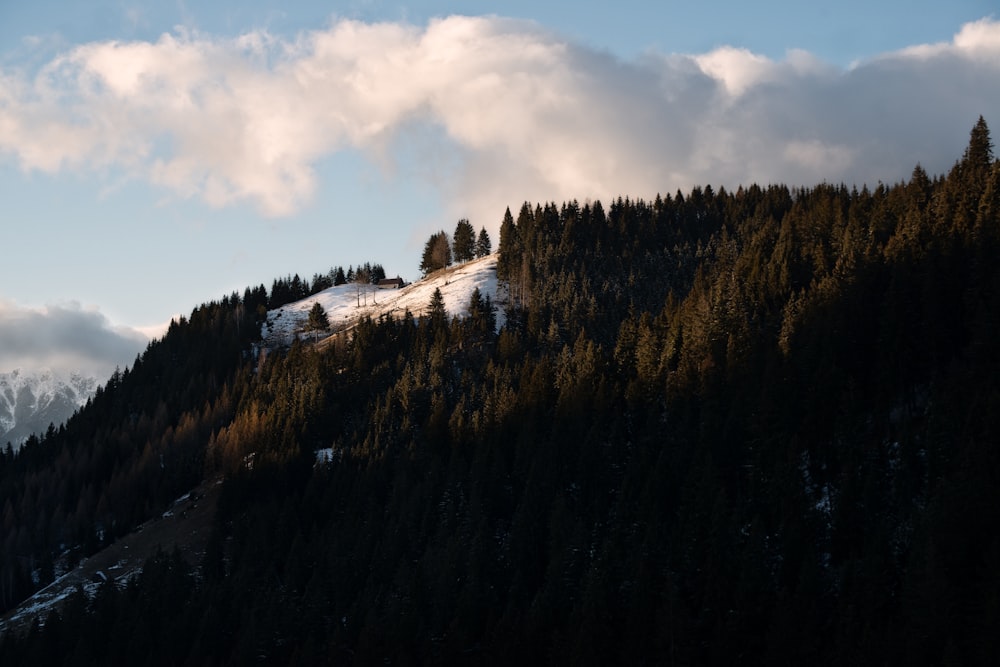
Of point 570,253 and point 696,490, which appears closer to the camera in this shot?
point 696,490

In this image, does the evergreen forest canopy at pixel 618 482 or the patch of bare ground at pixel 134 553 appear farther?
the patch of bare ground at pixel 134 553

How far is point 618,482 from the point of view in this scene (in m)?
105

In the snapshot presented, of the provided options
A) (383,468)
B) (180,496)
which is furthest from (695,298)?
A: (180,496)

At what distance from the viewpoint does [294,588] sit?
111 meters

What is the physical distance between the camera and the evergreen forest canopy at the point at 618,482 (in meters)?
73.2

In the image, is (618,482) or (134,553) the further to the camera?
(134,553)

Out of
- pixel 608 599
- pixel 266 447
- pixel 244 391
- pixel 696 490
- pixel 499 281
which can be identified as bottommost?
pixel 608 599

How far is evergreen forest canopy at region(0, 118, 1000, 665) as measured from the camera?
240 ft

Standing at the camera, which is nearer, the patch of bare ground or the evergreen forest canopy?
the evergreen forest canopy

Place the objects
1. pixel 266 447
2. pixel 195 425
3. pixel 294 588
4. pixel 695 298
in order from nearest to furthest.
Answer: pixel 294 588 < pixel 695 298 < pixel 266 447 < pixel 195 425

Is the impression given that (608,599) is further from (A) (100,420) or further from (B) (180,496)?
(A) (100,420)

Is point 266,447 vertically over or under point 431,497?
over

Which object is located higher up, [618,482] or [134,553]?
[618,482]

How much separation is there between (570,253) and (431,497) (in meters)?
89.6
